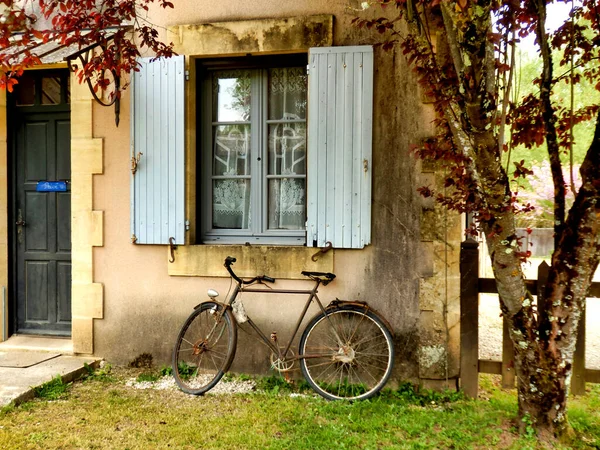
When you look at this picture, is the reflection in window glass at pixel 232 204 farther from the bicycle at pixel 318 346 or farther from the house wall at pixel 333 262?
the bicycle at pixel 318 346

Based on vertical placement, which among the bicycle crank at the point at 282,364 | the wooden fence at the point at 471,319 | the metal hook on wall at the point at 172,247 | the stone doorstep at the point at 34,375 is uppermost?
the metal hook on wall at the point at 172,247

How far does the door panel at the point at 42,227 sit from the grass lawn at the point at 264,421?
1326 millimetres

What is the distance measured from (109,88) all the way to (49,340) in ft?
8.45

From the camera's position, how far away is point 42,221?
16.9 ft

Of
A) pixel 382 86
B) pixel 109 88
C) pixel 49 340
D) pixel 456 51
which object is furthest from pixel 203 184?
pixel 456 51

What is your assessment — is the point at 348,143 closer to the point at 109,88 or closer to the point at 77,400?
the point at 109,88

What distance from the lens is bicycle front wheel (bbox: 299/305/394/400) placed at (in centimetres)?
404

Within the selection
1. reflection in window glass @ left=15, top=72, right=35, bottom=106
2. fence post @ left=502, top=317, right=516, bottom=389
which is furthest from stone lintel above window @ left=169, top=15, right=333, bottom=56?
fence post @ left=502, top=317, right=516, bottom=389

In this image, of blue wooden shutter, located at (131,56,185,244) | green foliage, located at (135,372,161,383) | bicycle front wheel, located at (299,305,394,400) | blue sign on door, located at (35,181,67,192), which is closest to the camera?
bicycle front wheel, located at (299,305,394,400)

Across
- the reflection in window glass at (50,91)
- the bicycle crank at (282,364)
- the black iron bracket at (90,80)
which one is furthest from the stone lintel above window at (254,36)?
the bicycle crank at (282,364)

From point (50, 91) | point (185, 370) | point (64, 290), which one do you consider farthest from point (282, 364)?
point (50, 91)

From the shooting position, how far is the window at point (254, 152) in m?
4.59

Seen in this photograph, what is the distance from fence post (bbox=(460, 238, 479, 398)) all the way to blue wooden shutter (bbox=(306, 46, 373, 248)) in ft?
2.62

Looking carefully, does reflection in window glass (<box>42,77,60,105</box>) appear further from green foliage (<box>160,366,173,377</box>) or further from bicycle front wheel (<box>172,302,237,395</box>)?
green foliage (<box>160,366,173,377</box>)
